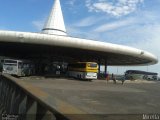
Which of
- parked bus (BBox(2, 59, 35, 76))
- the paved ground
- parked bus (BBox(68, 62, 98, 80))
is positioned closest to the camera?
the paved ground

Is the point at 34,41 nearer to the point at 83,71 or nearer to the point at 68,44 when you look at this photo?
the point at 68,44

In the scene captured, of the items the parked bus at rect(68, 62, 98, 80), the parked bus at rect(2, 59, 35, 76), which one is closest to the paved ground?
the parked bus at rect(2, 59, 35, 76)

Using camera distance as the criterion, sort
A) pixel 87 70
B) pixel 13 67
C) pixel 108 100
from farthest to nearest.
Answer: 1. pixel 87 70
2. pixel 13 67
3. pixel 108 100

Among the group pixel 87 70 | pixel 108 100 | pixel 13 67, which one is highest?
pixel 13 67

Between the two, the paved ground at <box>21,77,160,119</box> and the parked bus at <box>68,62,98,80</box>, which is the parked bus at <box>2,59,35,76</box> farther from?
the paved ground at <box>21,77,160,119</box>

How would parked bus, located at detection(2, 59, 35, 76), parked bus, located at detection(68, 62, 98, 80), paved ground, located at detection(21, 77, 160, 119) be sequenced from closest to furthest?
paved ground, located at detection(21, 77, 160, 119)
parked bus, located at detection(2, 59, 35, 76)
parked bus, located at detection(68, 62, 98, 80)

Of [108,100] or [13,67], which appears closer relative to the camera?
[108,100]

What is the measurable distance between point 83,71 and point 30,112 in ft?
135

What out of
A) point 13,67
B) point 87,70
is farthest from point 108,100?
point 87,70

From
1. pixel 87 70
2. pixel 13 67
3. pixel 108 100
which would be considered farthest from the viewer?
pixel 87 70

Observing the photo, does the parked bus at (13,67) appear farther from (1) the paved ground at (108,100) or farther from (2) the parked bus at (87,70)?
(1) the paved ground at (108,100)

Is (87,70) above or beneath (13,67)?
beneath

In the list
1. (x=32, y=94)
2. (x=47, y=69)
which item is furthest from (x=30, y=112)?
(x=47, y=69)

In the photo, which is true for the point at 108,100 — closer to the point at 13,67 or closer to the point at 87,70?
the point at 13,67
